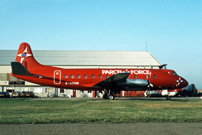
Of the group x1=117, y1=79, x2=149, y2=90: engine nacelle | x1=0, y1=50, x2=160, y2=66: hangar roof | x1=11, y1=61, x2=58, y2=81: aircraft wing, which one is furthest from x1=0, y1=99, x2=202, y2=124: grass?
x1=0, y1=50, x2=160, y2=66: hangar roof

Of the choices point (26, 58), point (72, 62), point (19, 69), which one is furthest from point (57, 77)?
point (72, 62)

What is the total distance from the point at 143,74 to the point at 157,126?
2335 centimetres

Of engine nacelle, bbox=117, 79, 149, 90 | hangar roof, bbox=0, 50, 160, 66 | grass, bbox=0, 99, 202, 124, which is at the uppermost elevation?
hangar roof, bbox=0, 50, 160, 66

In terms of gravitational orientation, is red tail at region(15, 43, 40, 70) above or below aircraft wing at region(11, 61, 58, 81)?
above

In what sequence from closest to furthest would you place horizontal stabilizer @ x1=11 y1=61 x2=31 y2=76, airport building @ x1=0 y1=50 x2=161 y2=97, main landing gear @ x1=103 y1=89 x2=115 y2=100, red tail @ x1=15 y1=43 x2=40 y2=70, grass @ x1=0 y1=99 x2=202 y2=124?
1. grass @ x1=0 y1=99 x2=202 y2=124
2. horizontal stabilizer @ x1=11 y1=61 x2=31 y2=76
3. main landing gear @ x1=103 y1=89 x2=115 y2=100
4. red tail @ x1=15 y1=43 x2=40 y2=70
5. airport building @ x1=0 y1=50 x2=161 y2=97

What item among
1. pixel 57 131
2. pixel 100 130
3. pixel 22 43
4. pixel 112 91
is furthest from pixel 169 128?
pixel 22 43

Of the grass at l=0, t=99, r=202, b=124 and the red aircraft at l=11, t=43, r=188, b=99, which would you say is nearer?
the grass at l=0, t=99, r=202, b=124

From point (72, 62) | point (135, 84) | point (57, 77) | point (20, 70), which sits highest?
point (72, 62)

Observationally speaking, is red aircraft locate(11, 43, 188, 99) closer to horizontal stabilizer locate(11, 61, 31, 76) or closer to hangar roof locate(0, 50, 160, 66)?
horizontal stabilizer locate(11, 61, 31, 76)

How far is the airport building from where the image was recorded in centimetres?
5538

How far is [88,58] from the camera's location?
6312 centimetres

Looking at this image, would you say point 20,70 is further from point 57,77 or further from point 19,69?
point 57,77

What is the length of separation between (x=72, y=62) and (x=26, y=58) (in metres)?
25.8

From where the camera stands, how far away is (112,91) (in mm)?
33250
